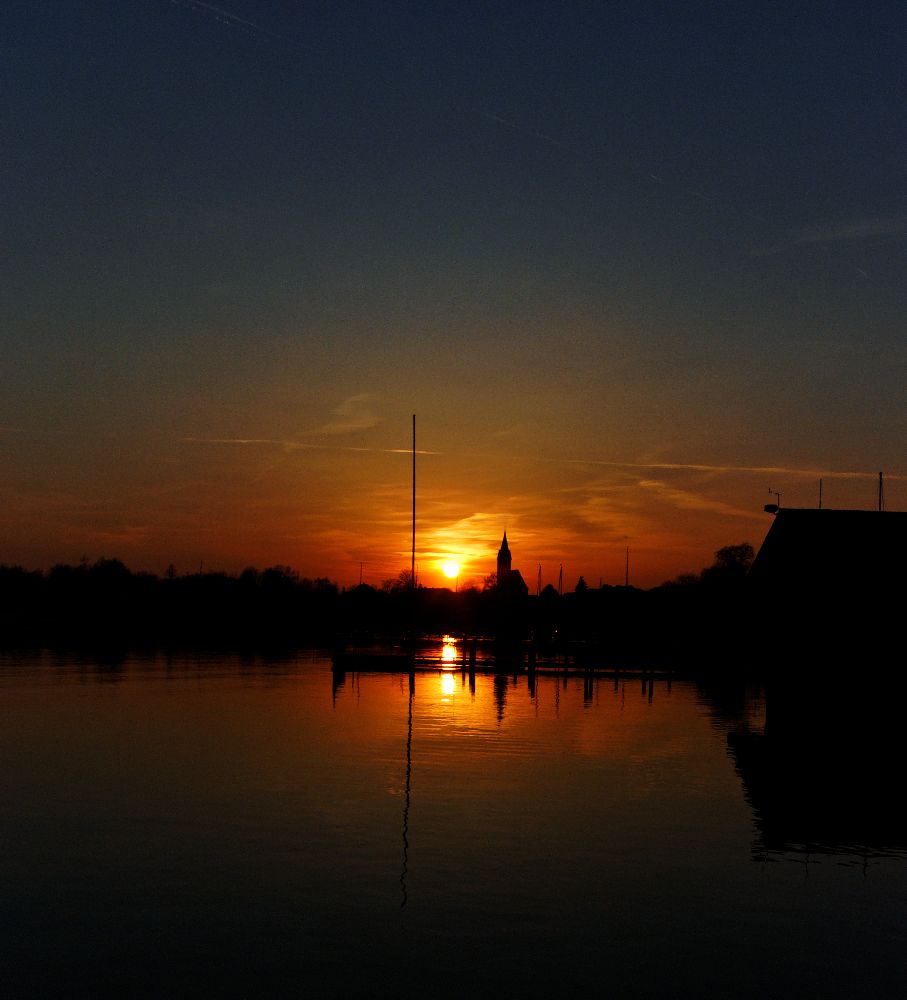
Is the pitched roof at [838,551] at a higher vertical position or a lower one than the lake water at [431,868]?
higher

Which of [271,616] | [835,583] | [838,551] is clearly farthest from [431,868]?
[271,616]

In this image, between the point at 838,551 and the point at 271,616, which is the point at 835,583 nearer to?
the point at 838,551

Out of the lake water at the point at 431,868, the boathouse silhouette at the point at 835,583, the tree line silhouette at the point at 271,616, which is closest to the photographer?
the lake water at the point at 431,868

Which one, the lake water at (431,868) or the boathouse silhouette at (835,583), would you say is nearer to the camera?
the lake water at (431,868)

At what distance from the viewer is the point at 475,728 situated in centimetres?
4184

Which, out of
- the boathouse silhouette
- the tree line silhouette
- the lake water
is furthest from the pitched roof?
the tree line silhouette

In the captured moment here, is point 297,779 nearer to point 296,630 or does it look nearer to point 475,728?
point 475,728

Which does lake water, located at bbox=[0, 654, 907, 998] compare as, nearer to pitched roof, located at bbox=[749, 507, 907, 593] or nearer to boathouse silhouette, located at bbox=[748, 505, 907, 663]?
boathouse silhouette, located at bbox=[748, 505, 907, 663]

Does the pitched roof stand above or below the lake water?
above

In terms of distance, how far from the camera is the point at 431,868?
1922 centimetres

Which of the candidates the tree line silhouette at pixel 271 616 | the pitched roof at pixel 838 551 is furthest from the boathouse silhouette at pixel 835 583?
the tree line silhouette at pixel 271 616

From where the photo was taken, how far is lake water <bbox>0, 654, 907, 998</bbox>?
46.8ft

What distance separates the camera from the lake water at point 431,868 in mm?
14266

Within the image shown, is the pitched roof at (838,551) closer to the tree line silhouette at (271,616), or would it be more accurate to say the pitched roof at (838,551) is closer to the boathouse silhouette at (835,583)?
the boathouse silhouette at (835,583)
